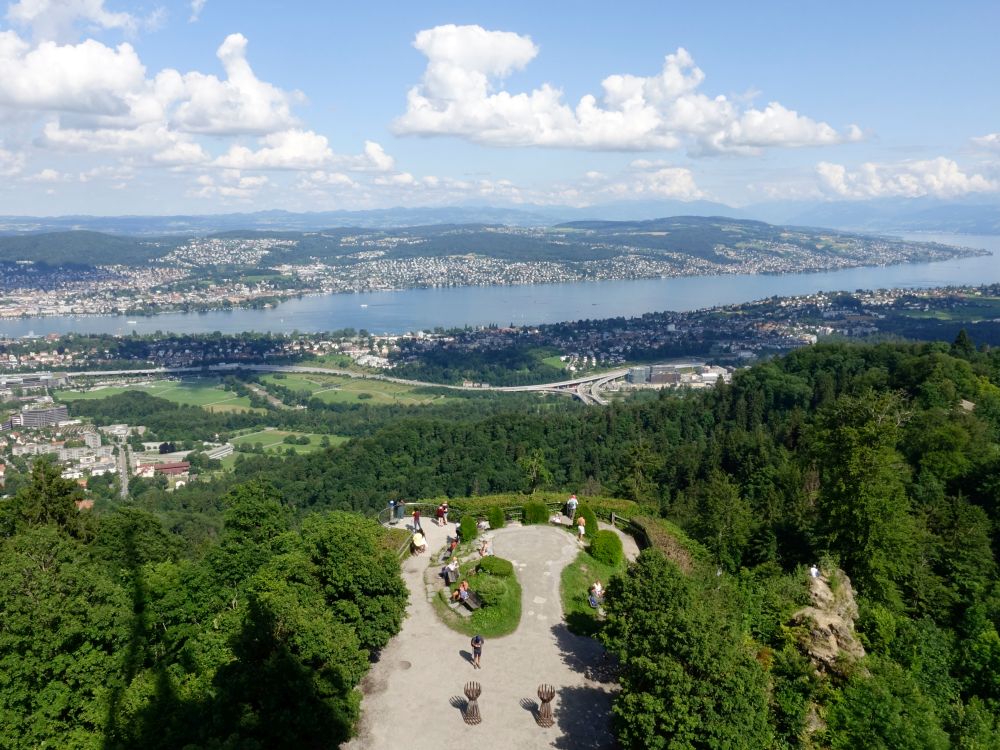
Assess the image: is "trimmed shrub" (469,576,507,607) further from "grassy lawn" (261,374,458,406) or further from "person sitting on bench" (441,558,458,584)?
"grassy lawn" (261,374,458,406)

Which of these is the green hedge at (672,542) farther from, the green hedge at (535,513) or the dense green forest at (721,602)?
the green hedge at (535,513)

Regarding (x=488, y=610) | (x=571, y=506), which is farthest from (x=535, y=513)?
(x=488, y=610)

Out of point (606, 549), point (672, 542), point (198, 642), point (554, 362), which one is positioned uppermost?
point (606, 549)

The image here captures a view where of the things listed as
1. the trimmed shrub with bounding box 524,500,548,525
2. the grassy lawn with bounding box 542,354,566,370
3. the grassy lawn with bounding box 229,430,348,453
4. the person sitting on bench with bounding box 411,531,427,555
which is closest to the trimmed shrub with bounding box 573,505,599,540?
the trimmed shrub with bounding box 524,500,548,525

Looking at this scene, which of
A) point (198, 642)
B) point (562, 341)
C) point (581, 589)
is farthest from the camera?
point (562, 341)

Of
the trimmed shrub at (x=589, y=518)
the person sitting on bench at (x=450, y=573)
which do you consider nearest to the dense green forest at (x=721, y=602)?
the person sitting on bench at (x=450, y=573)

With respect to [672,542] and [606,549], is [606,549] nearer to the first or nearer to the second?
[606,549]
